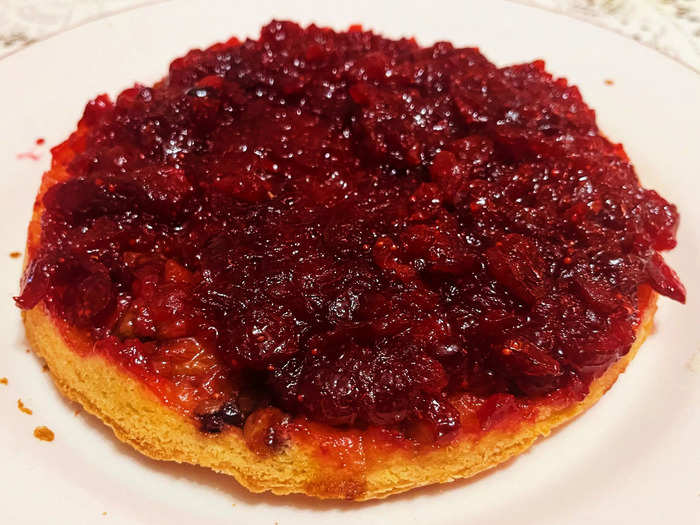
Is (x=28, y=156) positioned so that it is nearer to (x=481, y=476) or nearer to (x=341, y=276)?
(x=341, y=276)

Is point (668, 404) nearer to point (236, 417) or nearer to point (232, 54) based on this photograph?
point (236, 417)

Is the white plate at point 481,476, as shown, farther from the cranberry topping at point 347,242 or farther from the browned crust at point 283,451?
the cranberry topping at point 347,242

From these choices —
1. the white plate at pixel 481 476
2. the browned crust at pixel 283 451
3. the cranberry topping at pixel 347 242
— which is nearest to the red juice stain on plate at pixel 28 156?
the white plate at pixel 481 476

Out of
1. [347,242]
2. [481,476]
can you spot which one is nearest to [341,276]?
[347,242]

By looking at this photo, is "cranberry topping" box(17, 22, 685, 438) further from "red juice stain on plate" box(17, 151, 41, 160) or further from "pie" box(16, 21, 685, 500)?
"red juice stain on plate" box(17, 151, 41, 160)

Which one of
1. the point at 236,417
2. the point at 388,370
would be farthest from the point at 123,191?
the point at 388,370

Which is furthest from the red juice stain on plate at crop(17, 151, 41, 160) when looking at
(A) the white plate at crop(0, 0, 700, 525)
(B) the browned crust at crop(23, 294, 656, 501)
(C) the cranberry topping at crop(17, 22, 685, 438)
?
(B) the browned crust at crop(23, 294, 656, 501)
